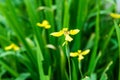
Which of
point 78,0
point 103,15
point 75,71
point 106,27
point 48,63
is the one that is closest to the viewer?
point 75,71

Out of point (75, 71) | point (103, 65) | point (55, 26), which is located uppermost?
point (55, 26)

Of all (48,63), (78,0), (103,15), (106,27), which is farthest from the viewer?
(103,15)

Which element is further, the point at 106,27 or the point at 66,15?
the point at 106,27

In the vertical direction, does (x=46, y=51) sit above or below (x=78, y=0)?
below

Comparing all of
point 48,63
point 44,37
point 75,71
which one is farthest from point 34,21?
point 75,71

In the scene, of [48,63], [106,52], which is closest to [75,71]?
[48,63]

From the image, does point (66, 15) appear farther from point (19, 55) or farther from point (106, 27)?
point (106, 27)

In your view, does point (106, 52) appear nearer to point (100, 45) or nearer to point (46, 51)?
point (100, 45)

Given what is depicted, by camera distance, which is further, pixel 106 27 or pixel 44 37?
pixel 106 27

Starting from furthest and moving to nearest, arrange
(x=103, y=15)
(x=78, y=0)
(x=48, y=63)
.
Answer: (x=103, y=15) → (x=78, y=0) → (x=48, y=63)
